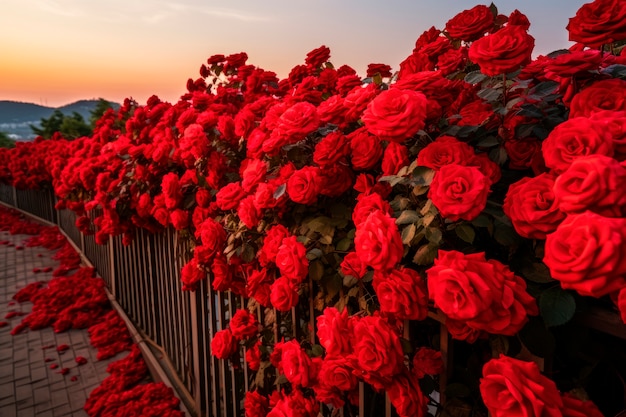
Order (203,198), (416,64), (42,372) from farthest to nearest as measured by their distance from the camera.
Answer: (42,372), (203,198), (416,64)

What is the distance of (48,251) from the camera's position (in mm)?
9430

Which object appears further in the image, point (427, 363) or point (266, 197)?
point (266, 197)

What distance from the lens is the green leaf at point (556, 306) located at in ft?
3.29

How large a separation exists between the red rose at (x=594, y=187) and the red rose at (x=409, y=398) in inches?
30.8

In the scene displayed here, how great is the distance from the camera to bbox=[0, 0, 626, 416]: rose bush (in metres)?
0.99

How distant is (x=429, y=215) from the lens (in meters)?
1.28

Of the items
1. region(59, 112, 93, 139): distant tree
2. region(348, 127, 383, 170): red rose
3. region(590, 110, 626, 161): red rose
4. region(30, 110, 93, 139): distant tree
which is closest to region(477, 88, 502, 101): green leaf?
region(348, 127, 383, 170): red rose

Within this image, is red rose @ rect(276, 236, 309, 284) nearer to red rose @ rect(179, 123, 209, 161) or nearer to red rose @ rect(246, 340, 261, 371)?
red rose @ rect(246, 340, 261, 371)

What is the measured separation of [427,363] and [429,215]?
20.4 inches

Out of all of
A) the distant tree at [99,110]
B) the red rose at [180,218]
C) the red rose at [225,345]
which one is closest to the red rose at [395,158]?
the red rose at [225,345]

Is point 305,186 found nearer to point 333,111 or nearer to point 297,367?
point 333,111

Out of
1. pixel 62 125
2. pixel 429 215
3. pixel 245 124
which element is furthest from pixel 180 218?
pixel 62 125

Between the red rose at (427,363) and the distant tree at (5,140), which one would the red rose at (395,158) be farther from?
the distant tree at (5,140)

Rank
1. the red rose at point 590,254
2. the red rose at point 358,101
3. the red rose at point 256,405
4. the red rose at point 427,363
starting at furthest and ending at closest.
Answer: the red rose at point 256,405 → the red rose at point 358,101 → the red rose at point 427,363 → the red rose at point 590,254
